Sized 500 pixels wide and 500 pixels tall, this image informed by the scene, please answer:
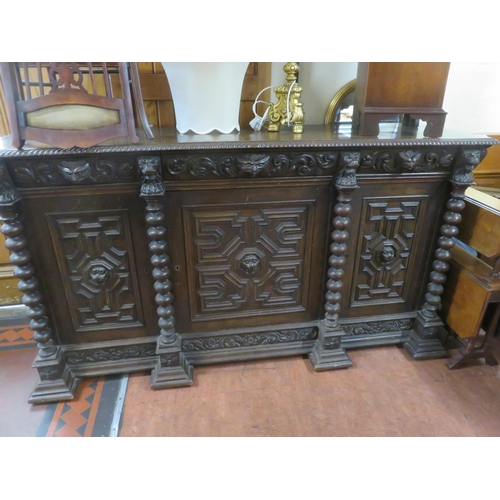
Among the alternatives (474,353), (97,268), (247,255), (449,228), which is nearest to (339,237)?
(247,255)

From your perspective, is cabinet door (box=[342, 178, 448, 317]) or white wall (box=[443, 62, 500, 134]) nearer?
cabinet door (box=[342, 178, 448, 317])

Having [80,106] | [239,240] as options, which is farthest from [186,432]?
[80,106]

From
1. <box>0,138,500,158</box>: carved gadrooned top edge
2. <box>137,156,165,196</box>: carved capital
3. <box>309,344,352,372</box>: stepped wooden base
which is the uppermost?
<box>0,138,500,158</box>: carved gadrooned top edge

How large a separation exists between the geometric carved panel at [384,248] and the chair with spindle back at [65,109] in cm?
106

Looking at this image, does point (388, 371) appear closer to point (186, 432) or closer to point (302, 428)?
point (302, 428)

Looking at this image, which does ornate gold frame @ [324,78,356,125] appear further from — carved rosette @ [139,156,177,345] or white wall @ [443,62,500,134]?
carved rosette @ [139,156,177,345]

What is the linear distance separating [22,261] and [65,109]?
0.62 metres

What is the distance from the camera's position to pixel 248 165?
1443 millimetres

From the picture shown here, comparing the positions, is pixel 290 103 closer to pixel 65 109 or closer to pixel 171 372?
pixel 65 109

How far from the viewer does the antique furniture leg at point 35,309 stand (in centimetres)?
138

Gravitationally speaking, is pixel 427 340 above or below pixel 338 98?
below

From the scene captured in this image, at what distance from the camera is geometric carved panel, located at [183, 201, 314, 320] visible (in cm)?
159

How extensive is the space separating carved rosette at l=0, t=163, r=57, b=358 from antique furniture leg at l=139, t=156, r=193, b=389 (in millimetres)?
470

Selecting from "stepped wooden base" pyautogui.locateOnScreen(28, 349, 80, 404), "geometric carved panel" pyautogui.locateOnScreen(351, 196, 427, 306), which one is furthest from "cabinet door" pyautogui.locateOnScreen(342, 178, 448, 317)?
"stepped wooden base" pyautogui.locateOnScreen(28, 349, 80, 404)
